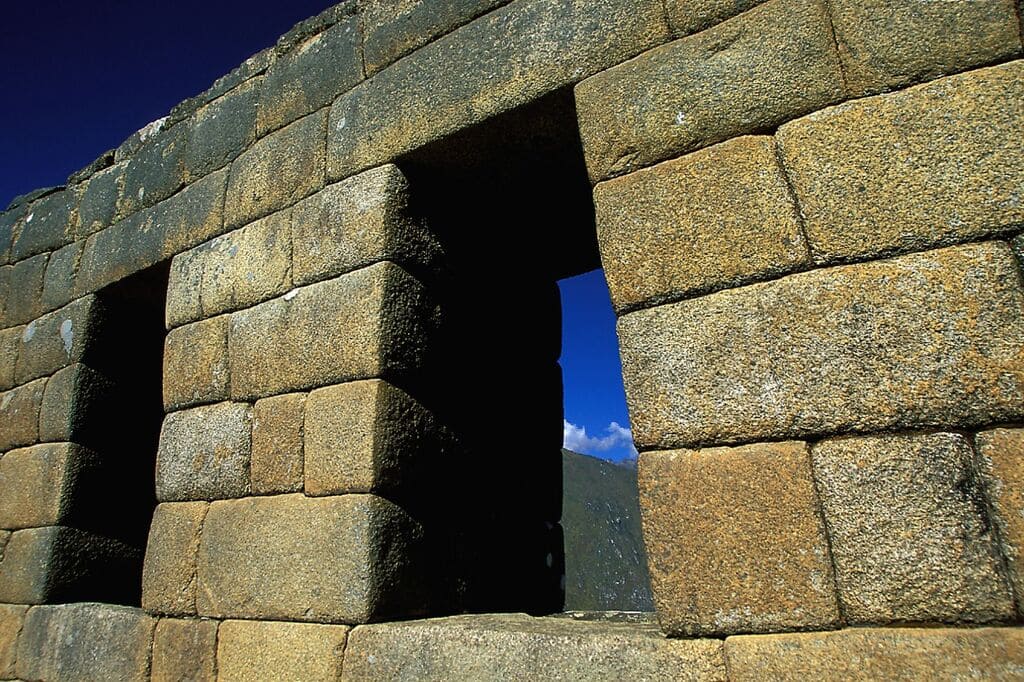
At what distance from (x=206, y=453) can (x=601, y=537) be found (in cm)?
2976

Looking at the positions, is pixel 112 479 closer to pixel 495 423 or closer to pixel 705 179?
pixel 495 423

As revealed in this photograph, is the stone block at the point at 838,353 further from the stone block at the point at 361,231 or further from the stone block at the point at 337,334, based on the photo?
the stone block at the point at 361,231

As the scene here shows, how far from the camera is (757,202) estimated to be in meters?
2.06

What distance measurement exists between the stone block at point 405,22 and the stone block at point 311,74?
89 millimetres

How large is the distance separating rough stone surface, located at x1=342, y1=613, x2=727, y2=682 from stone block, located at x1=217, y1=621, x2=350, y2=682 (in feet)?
0.27

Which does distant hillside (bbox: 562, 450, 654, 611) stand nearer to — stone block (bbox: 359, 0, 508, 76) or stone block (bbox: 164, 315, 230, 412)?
stone block (bbox: 164, 315, 230, 412)

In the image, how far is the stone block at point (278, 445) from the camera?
2.81 m

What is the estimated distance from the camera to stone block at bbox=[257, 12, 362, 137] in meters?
3.34

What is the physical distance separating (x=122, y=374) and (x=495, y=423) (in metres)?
2.73

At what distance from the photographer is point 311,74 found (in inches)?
137

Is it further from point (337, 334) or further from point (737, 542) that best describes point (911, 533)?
point (337, 334)

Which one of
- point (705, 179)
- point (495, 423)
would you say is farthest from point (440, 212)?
point (705, 179)

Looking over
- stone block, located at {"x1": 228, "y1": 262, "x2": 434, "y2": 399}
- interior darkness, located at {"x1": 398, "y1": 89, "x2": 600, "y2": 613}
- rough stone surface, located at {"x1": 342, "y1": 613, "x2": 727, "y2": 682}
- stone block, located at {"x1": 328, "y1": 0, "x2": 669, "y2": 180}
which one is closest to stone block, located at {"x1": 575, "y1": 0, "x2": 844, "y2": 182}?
stone block, located at {"x1": 328, "y1": 0, "x2": 669, "y2": 180}

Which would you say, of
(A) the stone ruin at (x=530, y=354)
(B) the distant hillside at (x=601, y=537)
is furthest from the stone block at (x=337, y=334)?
(B) the distant hillside at (x=601, y=537)
